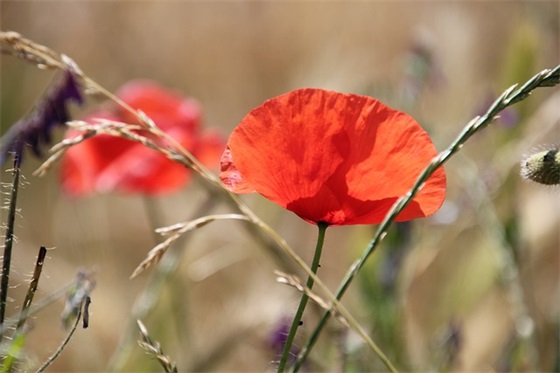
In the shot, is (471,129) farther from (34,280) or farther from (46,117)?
(46,117)

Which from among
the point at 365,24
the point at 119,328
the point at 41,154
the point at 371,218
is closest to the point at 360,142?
the point at 371,218

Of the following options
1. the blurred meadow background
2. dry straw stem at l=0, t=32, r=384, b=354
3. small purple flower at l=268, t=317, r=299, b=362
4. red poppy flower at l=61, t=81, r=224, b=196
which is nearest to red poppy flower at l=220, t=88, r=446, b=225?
dry straw stem at l=0, t=32, r=384, b=354

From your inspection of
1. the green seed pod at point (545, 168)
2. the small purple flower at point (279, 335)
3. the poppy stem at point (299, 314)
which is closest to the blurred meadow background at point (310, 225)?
the small purple flower at point (279, 335)

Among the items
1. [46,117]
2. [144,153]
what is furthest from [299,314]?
[144,153]

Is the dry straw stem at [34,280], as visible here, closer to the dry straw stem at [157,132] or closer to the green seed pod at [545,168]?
the dry straw stem at [157,132]

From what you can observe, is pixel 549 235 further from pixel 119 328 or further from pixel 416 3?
pixel 416 3
